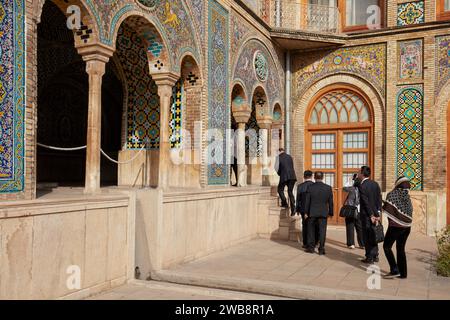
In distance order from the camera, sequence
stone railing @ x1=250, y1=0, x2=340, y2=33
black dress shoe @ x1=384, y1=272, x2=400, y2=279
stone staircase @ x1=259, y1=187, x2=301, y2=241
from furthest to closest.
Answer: stone railing @ x1=250, y1=0, x2=340, y2=33 < stone staircase @ x1=259, y1=187, x2=301, y2=241 < black dress shoe @ x1=384, y1=272, x2=400, y2=279

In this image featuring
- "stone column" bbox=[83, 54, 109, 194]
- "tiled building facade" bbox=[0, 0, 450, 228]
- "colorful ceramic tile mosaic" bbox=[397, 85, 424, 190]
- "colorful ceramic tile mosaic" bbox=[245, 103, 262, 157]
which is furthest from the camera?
"colorful ceramic tile mosaic" bbox=[245, 103, 262, 157]

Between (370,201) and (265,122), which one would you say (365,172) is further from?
(265,122)

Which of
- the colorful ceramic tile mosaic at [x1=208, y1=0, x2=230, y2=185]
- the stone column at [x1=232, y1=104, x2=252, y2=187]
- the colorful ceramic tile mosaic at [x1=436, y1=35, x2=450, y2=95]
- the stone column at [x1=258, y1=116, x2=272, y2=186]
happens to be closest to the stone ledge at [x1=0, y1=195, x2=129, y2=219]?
the colorful ceramic tile mosaic at [x1=208, y1=0, x2=230, y2=185]

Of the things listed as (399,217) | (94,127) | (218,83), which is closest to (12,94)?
(94,127)

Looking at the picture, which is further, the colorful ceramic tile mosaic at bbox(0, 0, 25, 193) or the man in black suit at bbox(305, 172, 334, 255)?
the man in black suit at bbox(305, 172, 334, 255)

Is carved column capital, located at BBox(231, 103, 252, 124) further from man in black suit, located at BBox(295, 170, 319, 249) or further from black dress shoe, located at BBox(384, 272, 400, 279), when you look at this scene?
black dress shoe, located at BBox(384, 272, 400, 279)

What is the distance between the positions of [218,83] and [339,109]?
16.7 ft

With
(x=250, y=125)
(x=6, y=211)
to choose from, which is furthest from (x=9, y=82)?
(x=250, y=125)

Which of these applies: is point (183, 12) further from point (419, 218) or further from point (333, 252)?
point (419, 218)

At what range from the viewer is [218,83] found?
9625 mm

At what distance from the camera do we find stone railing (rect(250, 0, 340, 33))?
13203 mm

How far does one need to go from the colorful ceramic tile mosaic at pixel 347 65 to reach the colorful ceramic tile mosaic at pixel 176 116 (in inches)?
225

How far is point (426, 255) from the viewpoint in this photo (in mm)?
8422

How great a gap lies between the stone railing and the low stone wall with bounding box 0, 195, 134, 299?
8.98m
